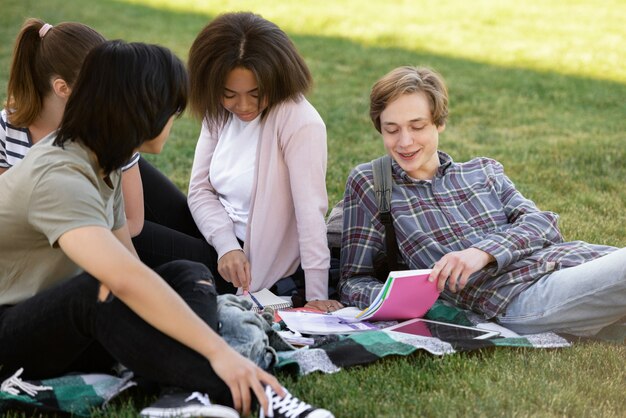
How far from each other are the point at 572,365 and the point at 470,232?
2.48 ft

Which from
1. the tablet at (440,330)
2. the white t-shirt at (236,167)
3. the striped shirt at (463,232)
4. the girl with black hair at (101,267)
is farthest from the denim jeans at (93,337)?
the white t-shirt at (236,167)

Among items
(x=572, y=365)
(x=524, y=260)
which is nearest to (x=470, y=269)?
(x=524, y=260)

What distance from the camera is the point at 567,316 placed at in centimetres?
341

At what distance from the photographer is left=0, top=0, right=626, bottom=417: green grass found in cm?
292

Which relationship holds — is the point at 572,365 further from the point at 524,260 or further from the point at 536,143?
the point at 536,143

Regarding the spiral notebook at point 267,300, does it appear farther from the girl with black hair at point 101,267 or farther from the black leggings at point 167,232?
the girl with black hair at point 101,267

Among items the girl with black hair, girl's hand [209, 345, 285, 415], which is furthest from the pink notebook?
girl's hand [209, 345, 285, 415]

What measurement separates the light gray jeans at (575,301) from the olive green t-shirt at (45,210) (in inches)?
62.8

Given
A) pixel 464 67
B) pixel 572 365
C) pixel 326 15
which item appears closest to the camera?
pixel 572 365

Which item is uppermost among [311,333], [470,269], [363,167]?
[363,167]

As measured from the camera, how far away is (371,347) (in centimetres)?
321

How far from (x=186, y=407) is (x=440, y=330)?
1205 millimetres

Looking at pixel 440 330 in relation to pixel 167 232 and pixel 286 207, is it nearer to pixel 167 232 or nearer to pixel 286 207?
pixel 286 207

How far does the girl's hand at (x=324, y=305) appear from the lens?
376 centimetres
